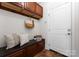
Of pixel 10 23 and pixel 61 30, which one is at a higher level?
pixel 10 23

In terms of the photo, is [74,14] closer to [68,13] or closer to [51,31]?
[68,13]

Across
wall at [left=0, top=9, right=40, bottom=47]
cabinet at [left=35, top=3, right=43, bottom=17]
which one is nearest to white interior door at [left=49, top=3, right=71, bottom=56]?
cabinet at [left=35, top=3, right=43, bottom=17]

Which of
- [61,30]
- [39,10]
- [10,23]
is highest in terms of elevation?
[39,10]

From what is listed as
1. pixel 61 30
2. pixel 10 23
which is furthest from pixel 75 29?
pixel 10 23

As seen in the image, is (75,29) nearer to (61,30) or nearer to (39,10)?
(61,30)

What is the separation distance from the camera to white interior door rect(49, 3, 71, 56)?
3.20 meters

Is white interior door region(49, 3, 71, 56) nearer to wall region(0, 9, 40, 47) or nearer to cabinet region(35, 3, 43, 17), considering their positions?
cabinet region(35, 3, 43, 17)

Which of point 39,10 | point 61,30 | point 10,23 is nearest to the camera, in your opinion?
point 10,23

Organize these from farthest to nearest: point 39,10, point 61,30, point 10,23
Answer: point 39,10
point 61,30
point 10,23

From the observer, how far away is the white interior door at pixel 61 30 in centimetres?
320

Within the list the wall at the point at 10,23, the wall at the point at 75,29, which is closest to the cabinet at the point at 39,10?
the wall at the point at 10,23

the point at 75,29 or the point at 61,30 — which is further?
the point at 61,30

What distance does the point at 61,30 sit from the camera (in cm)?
356

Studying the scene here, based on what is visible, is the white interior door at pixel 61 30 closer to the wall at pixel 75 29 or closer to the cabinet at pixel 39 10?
the wall at pixel 75 29
